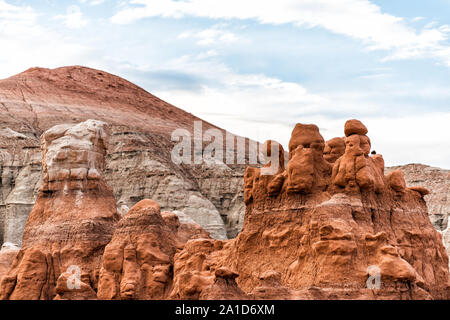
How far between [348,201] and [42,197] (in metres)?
17.5

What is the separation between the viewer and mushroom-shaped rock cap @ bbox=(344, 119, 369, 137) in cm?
3588

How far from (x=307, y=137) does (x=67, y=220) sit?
45.7 feet

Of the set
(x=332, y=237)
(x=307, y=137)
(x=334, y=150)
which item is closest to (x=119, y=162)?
(x=334, y=150)

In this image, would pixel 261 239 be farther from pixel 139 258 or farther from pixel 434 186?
pixel 434 186

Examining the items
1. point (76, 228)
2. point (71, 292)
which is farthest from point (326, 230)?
point (76, 228)

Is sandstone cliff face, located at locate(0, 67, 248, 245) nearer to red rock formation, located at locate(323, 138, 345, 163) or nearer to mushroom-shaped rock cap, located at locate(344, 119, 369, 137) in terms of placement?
red rock formation, located at locate(323, 138, 345, 163)

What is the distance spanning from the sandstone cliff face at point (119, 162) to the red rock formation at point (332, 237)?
21.7m

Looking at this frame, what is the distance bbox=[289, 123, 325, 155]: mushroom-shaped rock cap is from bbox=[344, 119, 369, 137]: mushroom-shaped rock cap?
3.37ft

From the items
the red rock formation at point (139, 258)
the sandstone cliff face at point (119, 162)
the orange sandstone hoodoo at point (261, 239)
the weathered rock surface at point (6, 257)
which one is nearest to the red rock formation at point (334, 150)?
the orange sandstone hoodoo at point (261, 239)

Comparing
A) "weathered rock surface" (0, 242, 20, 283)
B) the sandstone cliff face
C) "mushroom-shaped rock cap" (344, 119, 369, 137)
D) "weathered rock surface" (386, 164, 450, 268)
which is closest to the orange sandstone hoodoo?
"mushroom-shaped rock cap" (344, 119, 369, 137)

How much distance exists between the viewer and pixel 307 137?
36156 millimetres

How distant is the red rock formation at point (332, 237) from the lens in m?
32.1

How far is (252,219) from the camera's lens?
36969mm
